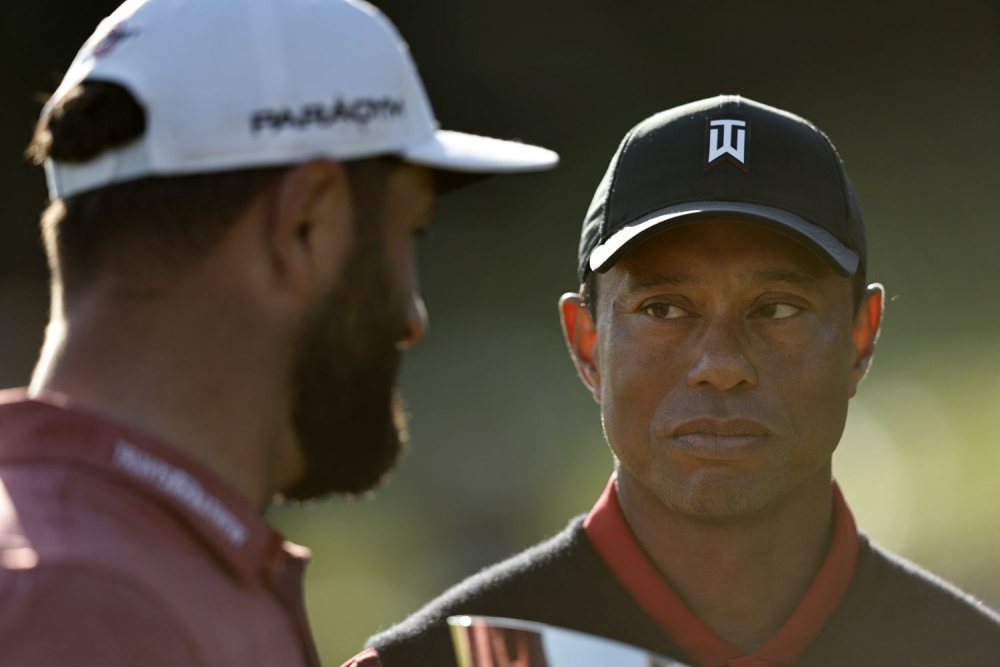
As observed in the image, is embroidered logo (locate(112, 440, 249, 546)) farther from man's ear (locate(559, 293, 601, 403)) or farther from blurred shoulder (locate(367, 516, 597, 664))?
man's ear (locate(559, 293, 601, 403))

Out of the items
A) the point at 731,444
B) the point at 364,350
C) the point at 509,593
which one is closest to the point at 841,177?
the point at 731,444

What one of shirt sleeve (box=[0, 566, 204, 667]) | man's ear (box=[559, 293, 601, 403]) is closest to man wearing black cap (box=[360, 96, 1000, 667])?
man's ear (box=[559, 293, 601, 403])

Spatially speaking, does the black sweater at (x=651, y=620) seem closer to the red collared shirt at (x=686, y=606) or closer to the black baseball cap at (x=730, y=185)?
the red collared shirt at (x=686, y=606)

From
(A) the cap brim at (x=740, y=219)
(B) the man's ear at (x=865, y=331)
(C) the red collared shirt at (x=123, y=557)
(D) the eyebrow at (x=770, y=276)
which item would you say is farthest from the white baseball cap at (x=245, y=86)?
(B) the man's ear at (x=865, y=331)

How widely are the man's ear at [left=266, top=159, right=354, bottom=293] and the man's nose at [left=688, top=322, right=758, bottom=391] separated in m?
0.79

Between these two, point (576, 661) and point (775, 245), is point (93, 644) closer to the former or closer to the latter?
point (576, 661)

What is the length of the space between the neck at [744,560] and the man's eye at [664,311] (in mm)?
300

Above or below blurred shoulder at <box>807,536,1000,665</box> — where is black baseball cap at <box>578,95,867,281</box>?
above

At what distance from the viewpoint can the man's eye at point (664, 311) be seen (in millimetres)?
2047

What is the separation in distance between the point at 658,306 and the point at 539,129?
944cm

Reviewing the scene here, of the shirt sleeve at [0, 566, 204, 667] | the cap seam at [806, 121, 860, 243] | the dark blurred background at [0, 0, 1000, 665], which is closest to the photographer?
the shirt sleeve at [0, 566, 204, 667]

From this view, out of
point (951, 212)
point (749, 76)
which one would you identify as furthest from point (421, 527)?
point (951, 212)

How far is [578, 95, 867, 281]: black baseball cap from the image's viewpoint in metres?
1.99

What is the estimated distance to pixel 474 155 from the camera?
155cm
